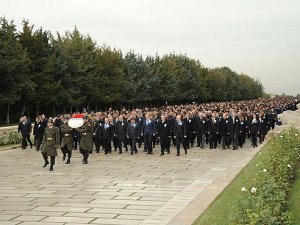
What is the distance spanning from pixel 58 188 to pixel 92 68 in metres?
36.5

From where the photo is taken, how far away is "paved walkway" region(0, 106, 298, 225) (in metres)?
10.0

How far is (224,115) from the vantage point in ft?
78.6

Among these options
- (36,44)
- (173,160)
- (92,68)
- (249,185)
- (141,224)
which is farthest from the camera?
(92,68)

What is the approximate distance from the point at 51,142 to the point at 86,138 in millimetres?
2149

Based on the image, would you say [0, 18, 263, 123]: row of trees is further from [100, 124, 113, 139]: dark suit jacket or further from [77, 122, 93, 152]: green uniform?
[77, 122, 93, 152]: green uniform

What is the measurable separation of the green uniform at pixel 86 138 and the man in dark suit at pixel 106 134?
328cm

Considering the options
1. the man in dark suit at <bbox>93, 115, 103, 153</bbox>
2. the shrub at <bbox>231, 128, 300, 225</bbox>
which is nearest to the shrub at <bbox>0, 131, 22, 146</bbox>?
the man in dark suit at <bbox>93, 115, 103, 153</bbox>

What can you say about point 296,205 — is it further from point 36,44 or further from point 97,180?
point 36,44

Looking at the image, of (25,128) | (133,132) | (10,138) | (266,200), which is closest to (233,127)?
(133,132)

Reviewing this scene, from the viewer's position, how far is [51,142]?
17.1 m

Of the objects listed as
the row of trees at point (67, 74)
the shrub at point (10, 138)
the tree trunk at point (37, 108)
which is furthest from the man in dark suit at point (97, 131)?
the tree trunk at point (37, 108)

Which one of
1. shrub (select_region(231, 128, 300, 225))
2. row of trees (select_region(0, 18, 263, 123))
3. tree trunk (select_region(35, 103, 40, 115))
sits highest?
row of trees (select_region(0, 18, 263, 123))

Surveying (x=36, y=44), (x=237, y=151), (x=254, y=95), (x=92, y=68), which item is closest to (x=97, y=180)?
(x=237, y=151)

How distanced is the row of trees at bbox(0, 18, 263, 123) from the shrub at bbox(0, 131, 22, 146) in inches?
292
